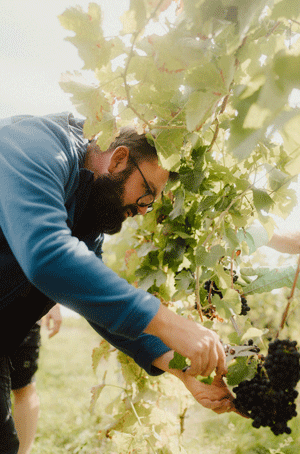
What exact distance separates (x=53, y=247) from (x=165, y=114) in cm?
63

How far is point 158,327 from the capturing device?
3.12 feet

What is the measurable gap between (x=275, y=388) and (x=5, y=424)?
133 cm

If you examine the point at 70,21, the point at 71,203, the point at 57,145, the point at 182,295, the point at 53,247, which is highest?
the point at 70,21

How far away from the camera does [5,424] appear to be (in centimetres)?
161

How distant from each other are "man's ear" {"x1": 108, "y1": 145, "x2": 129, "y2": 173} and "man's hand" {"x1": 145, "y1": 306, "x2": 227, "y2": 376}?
2.87 ft

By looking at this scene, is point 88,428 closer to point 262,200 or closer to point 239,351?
point 239,351

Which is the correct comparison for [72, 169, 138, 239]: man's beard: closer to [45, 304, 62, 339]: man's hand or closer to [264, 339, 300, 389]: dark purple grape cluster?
[264, 339, 300, 389]: dark purple grape cluster

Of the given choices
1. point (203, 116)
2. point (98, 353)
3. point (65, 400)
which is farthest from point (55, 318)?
point (65, 400)

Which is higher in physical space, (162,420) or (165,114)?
(165,114)

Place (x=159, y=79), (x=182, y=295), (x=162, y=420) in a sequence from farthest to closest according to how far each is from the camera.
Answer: (x=162, y=420), (x=182, y=295), (x=159, y=79)

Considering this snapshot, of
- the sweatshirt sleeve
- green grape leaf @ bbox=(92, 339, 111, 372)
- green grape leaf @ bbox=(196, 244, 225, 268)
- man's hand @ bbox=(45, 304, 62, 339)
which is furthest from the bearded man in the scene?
man's hand @ bbox=(45, 304, 62, 339)

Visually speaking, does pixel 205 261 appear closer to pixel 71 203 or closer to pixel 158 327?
pixel 158 327

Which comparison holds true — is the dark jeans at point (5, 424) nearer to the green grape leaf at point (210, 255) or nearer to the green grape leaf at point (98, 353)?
the green grape leaf at point (98, 353)

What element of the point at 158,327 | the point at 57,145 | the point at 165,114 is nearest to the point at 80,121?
the point at 57,145
